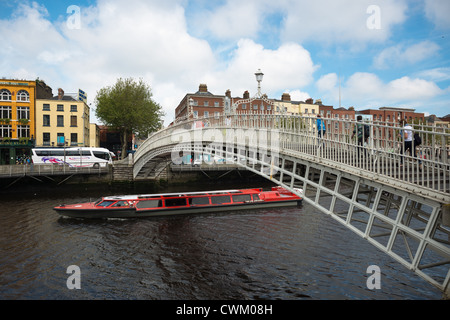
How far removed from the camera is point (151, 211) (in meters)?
18.9

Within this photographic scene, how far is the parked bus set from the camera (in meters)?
33.4

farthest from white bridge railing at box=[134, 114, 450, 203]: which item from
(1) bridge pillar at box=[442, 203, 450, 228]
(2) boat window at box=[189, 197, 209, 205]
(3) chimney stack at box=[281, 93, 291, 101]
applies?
(3) chimney stack at box=[281, 93, 291, 101]

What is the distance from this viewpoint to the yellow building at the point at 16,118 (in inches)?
1469

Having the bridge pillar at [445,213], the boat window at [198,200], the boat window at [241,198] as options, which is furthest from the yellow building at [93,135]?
the bridge pillar at [445,213]

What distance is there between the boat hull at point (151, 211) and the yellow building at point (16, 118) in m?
25.7

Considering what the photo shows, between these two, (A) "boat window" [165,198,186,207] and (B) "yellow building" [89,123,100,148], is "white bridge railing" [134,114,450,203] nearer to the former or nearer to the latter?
(A) "boat window" [165,198,186,207]

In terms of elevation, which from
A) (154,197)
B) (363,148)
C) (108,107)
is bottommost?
(154,197)

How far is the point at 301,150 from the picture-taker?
30.1 ft

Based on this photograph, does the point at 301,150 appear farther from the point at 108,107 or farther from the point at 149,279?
the point at 108,107

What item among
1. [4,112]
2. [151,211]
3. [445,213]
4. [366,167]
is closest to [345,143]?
[366,167]

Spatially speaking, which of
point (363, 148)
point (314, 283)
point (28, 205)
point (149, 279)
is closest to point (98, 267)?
point (149, 279)

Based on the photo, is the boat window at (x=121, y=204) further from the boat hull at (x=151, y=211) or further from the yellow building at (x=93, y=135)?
the yellow building at (x=93, y=135)

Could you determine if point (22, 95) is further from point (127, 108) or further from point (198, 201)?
point (198, 201)
